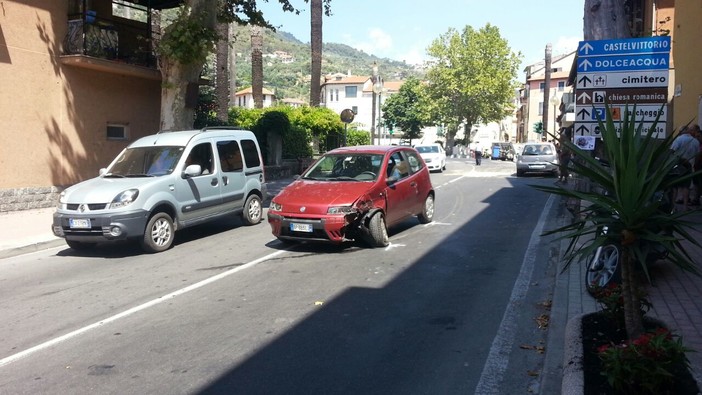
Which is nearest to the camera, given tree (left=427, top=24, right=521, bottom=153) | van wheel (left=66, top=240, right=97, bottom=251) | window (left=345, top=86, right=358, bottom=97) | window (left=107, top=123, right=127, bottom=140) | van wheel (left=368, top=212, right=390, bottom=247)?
van wheel (left=368, top=212, right=390, bottom=247)

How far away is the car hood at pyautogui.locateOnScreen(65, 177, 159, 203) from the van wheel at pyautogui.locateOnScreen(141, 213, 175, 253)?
621mm

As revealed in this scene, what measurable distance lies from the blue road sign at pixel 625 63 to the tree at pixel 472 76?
199 ft

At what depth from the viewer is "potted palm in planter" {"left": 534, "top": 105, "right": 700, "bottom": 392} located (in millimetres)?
4051

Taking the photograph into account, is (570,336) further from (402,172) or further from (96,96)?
(96,96)

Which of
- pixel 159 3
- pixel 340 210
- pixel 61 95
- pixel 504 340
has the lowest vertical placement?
pixel 504 340

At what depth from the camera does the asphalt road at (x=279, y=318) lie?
450cm

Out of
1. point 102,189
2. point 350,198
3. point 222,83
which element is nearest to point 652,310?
point 350,198

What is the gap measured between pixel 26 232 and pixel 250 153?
4.63m

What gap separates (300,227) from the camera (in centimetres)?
893

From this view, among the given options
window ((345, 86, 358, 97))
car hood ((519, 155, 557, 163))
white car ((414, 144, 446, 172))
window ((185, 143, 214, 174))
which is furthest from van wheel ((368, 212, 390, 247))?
window ((345, 86, 358, 97))

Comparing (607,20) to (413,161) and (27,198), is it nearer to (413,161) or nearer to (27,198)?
(413,161)

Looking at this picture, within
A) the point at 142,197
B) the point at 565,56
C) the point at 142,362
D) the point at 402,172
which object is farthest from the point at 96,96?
the point at 565,56

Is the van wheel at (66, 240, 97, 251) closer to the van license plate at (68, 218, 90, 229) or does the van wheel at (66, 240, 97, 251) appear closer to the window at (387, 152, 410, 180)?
the van license plate at (68, 218, 90, 229)

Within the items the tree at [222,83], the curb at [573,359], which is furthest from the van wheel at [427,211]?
the tree at [222,83]
